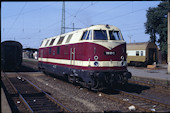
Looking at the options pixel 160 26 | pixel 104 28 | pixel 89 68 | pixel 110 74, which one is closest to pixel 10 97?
pixel 89 68

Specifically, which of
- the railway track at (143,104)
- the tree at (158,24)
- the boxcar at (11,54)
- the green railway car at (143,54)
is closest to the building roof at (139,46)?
the green railway car at (143,54)

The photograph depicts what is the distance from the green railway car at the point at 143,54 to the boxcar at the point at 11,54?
62.7 ft

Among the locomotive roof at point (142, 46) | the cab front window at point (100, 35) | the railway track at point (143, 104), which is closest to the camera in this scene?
the railway track at point (143, 104)

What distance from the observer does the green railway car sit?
1344 inches

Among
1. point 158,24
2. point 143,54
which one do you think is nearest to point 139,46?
point 143,54

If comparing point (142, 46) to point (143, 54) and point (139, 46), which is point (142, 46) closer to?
point (139, 46)

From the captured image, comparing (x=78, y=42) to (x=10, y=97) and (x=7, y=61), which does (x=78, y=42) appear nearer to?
(x=10, y=97)

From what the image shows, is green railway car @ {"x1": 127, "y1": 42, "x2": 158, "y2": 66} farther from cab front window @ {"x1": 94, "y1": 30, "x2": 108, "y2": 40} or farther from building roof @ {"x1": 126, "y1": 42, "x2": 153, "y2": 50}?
cab front window @ {"x1": 94, "y1": 30, "x2": 108, "y2": 40}

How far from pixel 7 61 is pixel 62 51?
11.5 metres

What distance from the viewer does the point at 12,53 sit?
982 inches

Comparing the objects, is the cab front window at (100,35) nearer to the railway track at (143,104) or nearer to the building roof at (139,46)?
the railway track at (143,104)

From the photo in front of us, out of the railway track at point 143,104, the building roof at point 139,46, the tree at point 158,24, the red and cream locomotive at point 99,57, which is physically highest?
the tree at point 158,24

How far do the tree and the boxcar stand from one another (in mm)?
32464

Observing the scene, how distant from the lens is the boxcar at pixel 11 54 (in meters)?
24.6
